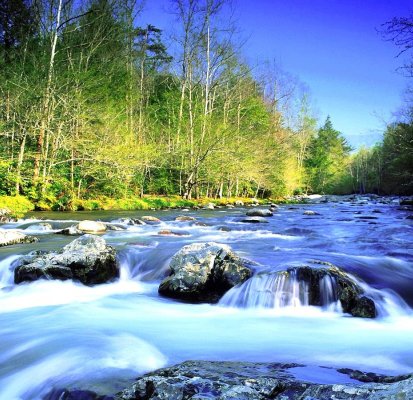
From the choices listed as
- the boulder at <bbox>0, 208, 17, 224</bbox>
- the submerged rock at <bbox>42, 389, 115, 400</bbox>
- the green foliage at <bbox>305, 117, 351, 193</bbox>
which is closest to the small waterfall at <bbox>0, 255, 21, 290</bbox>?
the submerged rock at <bbox>42, 389, 115, 400</bbox>

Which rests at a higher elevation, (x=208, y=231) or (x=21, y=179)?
(x=21, y=179)

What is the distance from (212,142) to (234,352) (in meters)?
21.5

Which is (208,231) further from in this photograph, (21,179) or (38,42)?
(38,42)

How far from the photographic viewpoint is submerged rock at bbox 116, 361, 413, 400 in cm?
193

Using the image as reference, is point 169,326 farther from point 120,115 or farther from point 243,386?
point 120,115

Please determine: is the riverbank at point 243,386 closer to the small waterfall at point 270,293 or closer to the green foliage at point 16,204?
the small waterfall at point 270,293

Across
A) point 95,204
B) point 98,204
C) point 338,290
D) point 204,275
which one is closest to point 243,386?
point 338,290

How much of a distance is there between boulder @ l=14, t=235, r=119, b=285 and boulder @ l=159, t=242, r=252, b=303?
1.20 m

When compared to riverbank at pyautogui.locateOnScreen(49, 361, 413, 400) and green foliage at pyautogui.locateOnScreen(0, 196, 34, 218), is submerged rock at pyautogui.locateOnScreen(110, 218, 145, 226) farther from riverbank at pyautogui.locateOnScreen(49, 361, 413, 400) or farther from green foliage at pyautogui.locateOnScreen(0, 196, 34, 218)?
riverbank at pyautogui.locateOnScreen(49, 361, 413, 400)

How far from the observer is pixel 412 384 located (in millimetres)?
1729

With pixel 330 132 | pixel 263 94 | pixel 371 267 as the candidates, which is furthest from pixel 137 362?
pixel 330 132

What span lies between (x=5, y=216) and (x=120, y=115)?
11098 mm

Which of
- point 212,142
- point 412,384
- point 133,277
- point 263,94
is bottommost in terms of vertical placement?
point 133,277

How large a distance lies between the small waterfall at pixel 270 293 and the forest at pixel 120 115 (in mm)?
8410
